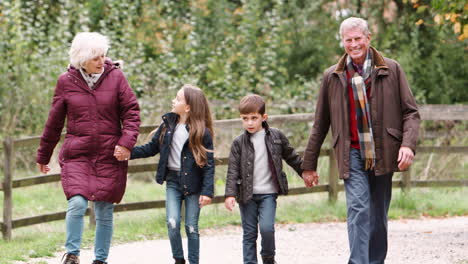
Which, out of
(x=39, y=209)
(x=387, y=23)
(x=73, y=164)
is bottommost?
(x=39, y=209)

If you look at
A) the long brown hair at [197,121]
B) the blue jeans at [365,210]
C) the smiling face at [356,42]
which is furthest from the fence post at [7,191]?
the smiling face at [356,42]

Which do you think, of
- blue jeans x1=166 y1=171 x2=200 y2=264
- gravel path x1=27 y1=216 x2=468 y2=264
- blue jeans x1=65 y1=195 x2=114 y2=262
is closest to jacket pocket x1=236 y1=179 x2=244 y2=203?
blue jeans x1=166 y1=171 x2=200 y2=264

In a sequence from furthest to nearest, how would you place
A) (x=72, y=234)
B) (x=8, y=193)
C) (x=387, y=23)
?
(x=387, y=23) → (x=8, y=193) → (x=72, y=234)

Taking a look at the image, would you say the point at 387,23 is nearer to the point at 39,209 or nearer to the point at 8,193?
the point at 39,209

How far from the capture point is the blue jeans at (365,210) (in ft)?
19.2

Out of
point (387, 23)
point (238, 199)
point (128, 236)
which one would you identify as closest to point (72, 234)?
point (238, 199)

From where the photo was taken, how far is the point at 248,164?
6.40m

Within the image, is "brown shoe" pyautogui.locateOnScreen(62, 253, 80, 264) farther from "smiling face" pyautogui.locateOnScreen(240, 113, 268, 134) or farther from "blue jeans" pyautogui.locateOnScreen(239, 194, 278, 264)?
"smiling face" pyautogui.locateOnScreen(240, 113, 268, 134)

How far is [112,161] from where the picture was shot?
6234 mm

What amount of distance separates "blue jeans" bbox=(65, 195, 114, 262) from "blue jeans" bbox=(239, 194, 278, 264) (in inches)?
41.2

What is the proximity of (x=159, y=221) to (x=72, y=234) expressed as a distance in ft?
11.7

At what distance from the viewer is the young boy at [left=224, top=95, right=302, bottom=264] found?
20.9 ft

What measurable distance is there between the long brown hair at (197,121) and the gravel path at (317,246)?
1530 millimetres

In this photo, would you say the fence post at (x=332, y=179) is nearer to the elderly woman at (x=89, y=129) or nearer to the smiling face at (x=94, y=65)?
the elderly woman at (x=89, y=129)
